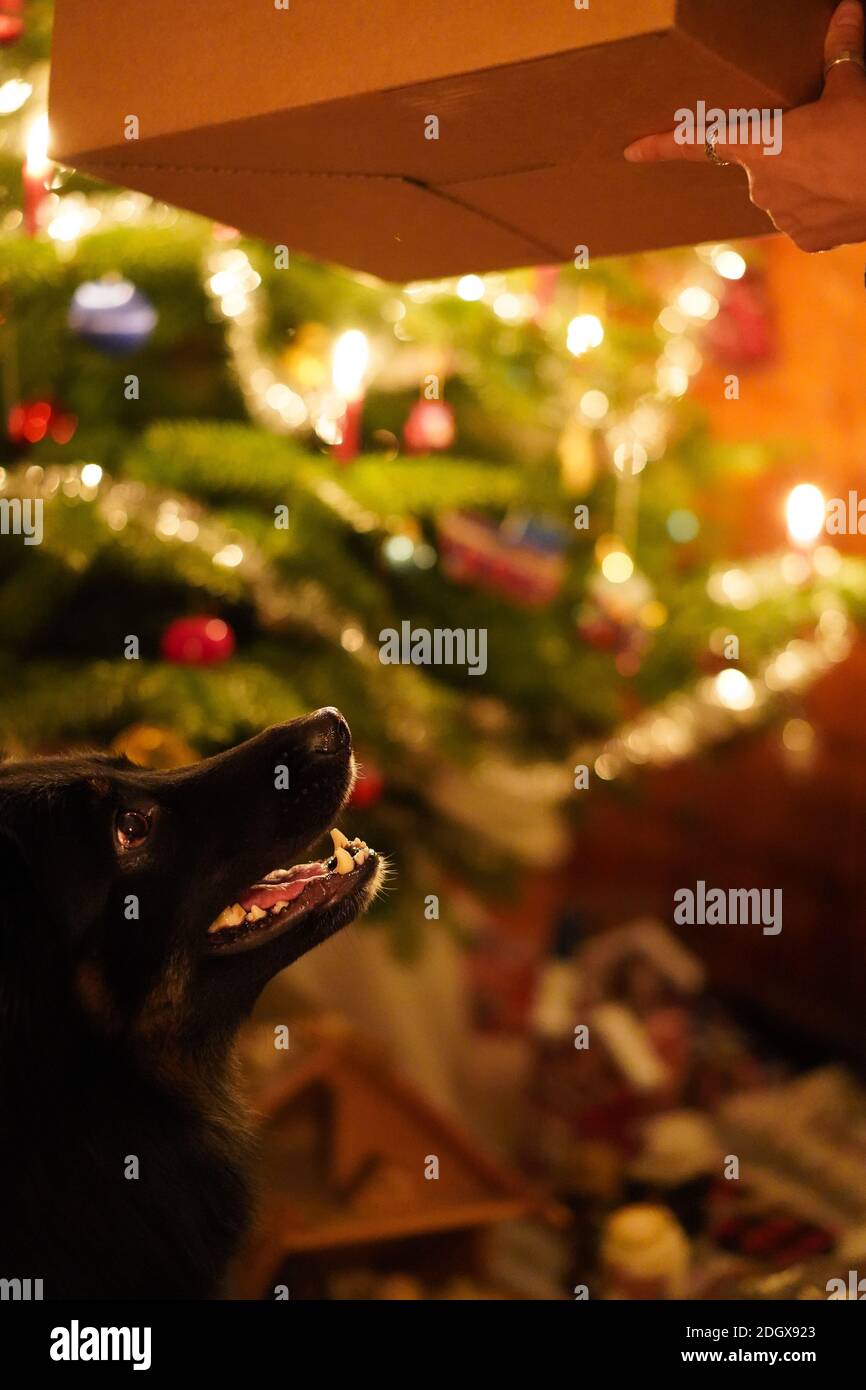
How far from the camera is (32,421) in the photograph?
1752 mm

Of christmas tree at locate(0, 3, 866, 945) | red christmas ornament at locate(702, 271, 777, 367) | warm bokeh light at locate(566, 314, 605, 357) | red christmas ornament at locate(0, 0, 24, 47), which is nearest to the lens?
red christmas ornament at locate(0, 0, 24, 47)

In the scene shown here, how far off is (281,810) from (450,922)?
1333 millimetres

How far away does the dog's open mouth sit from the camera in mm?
1160

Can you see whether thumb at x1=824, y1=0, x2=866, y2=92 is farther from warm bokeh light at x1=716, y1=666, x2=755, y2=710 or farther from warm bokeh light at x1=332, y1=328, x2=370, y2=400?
warm bokeh light at x1=716, y1=666, x2=755, y2=710

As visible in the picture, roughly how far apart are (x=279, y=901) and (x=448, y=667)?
1287 millimetres

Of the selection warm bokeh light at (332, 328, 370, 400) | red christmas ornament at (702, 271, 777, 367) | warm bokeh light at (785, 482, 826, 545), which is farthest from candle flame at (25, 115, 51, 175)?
red christmas ornament at (702, 271, 777, 367)

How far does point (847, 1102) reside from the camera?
2.62m

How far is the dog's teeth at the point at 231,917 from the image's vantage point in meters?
Result: 1.17

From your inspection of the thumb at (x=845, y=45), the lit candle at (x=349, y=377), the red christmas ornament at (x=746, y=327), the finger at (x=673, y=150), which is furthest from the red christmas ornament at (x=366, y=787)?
the red christmas ornament at (x=746, y=327)

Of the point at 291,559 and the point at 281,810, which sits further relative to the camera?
the point at 291,559

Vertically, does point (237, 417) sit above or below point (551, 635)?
above
